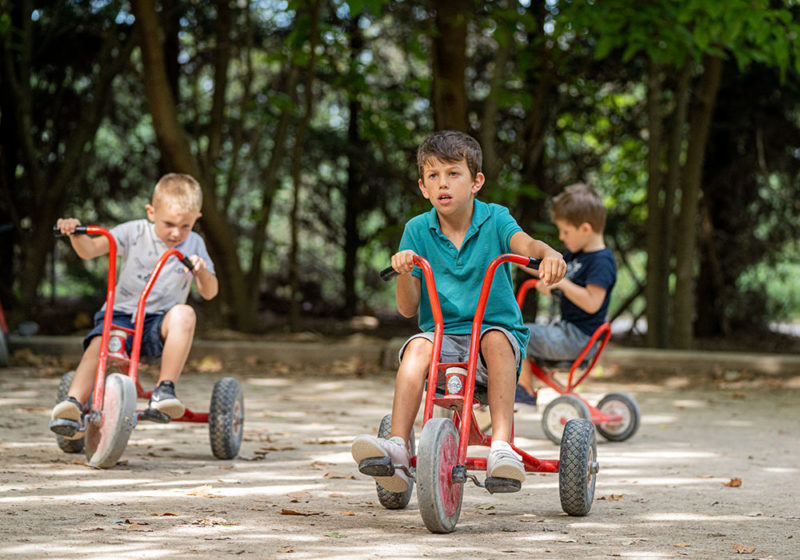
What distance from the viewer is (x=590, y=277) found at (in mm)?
5598

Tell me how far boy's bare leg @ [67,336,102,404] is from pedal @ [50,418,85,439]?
0.87 feet

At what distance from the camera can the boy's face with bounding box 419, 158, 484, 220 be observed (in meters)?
3.77

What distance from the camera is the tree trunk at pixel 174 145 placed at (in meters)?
8.89

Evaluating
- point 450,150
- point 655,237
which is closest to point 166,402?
point 450,150

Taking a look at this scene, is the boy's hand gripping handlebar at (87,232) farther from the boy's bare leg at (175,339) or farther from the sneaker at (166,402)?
the sneaker at (166,402)

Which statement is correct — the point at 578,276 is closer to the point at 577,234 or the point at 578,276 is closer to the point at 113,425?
the point at 577,234

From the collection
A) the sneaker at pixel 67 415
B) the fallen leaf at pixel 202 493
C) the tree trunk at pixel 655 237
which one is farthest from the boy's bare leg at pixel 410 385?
the tree trunk at pixel 655 237

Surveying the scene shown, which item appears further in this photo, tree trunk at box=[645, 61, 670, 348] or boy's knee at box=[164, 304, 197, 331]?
tree trunk at box=[645, 61, 670, 348]

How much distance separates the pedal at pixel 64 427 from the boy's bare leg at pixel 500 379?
6.24 feet

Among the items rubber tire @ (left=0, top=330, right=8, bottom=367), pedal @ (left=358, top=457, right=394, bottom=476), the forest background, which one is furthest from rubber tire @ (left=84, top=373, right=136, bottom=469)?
the forest background

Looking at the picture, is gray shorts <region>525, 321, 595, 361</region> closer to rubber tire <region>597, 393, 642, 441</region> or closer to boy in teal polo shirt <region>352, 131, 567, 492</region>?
rubber tire <region>597, 393, 642, 441</region>

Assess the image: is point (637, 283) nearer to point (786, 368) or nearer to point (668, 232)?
Answer: point (668, 232)

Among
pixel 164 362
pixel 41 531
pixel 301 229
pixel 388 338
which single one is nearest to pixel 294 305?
pixel 388 338

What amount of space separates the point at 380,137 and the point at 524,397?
4.66 metres
